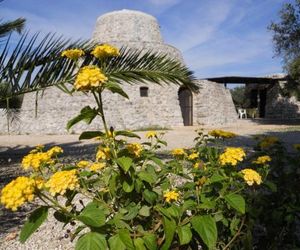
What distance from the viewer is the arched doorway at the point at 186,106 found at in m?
23.0

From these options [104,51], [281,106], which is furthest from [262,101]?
[104,51]

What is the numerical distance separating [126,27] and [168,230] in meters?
23.0

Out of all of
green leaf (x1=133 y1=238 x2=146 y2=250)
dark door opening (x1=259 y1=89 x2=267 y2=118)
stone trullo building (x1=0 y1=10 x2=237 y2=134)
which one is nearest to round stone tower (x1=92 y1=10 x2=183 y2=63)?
stone trullo building (x1=0 y1=10 x2=237 y2=134)

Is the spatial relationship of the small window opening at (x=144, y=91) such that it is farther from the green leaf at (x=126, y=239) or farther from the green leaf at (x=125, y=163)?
the green leaf at (x=126, y=239)

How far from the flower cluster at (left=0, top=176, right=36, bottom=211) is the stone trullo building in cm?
1664

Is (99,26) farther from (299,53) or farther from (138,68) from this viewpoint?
(138,68)

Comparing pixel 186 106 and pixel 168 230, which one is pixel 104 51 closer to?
pixel 168 230

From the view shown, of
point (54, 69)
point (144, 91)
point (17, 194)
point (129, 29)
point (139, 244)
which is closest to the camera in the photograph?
point (17, 194)

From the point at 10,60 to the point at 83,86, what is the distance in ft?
13.6

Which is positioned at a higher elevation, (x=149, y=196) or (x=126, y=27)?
(x=126, y=27)

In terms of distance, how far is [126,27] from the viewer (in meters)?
23.5

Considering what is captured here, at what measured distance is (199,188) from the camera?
2.09 meters

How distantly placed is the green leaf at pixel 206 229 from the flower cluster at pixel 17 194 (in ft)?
2.45

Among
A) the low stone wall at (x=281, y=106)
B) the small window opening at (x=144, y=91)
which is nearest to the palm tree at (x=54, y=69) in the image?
the small window opening at (x=144, y=91)
